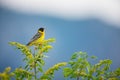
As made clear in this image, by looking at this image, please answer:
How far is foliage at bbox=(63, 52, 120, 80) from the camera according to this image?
15.5 ft

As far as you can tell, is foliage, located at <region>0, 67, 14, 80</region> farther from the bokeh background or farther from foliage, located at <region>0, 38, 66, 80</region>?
the bokeh background

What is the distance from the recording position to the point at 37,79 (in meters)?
4.59

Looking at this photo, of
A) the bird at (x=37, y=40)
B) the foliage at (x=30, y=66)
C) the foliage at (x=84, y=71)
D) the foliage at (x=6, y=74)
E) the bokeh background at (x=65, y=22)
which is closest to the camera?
the foliage at (x=6, y=74)

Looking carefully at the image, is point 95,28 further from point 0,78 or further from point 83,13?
point 0,78

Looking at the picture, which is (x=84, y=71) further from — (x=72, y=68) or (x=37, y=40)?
(x=37, y=40)

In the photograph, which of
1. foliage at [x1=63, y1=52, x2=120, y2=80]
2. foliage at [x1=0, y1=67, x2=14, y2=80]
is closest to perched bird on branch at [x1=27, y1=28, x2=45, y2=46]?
foliage at [x1=63, y1=52, x2=120, y2=80]

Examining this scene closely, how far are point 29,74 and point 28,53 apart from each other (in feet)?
0.69

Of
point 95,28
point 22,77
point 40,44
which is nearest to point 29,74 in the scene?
point 22,77

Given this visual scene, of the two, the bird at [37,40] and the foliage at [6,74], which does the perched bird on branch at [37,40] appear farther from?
the foliage at [6,74]

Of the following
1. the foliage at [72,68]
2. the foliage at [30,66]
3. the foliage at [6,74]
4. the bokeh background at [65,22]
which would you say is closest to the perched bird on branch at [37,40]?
the foliage at [30,66]

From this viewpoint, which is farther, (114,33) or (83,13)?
(83,13)

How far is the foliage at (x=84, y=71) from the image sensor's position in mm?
4719

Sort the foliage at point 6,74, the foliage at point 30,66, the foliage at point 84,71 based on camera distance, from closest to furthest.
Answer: the foliage at point 6,74 → the foliage at point 30,66 → the foliage at point 84,71

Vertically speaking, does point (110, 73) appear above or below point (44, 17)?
Result: below
